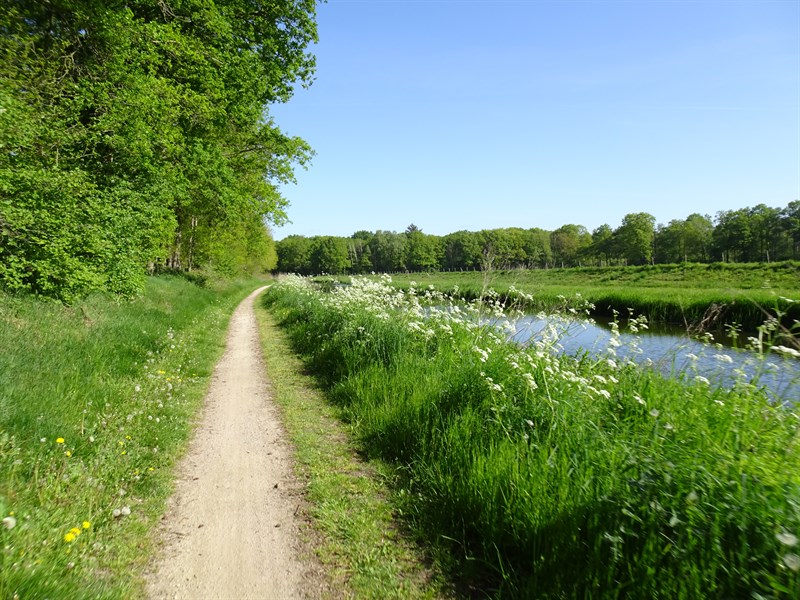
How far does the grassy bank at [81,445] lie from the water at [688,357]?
17.8ft

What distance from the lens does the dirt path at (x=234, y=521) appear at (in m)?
3.12

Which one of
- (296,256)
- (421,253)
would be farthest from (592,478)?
(296,256)

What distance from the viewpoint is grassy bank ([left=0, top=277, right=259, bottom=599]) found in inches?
112

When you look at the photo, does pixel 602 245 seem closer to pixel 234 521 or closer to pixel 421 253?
pixel 421 253

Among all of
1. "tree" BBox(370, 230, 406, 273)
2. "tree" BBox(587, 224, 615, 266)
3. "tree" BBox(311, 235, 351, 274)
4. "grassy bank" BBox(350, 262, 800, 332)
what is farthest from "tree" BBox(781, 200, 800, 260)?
"tree" BBox(311, 235, 351, 274)

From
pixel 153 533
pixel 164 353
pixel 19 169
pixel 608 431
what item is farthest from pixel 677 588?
pixel 19 169

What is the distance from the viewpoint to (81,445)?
429 centimetres

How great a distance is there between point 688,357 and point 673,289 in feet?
101

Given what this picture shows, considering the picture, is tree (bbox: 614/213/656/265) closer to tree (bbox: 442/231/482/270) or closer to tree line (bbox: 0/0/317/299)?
tree (bbox: 442/231/482/270)

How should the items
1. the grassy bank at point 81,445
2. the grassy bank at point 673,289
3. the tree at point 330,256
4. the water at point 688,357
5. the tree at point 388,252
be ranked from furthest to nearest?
Result: 1. the tree at point 330,256
2. the tree at point 388,252
3. the grassy bank at point 673,289
4. the water at point 688,357
5. the grassy bank at point 81,445

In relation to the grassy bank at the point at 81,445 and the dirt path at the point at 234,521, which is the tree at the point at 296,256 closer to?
the grassy bank at the point at 81,445

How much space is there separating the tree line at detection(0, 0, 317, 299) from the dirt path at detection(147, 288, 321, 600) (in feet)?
15.9

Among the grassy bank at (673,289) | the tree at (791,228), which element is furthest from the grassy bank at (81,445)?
the tree at (791,228)

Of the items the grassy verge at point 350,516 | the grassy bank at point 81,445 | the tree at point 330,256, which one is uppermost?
the tree at point 330,256
